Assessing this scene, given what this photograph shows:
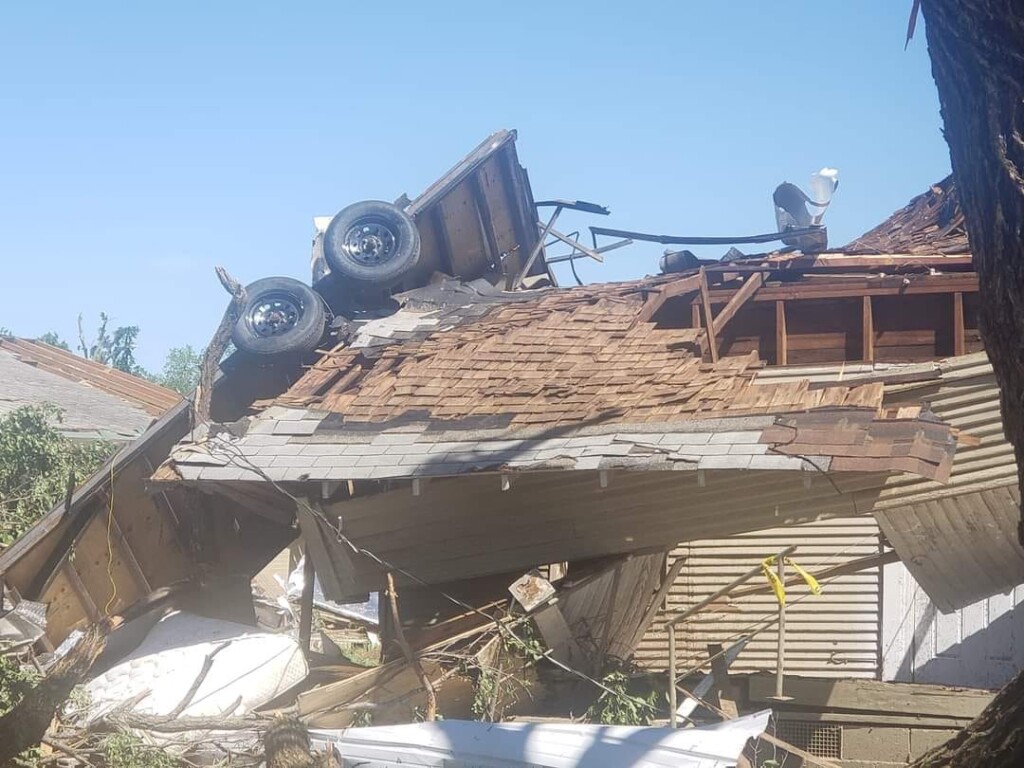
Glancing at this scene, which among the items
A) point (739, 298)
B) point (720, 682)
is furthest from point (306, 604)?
point (739, 298)

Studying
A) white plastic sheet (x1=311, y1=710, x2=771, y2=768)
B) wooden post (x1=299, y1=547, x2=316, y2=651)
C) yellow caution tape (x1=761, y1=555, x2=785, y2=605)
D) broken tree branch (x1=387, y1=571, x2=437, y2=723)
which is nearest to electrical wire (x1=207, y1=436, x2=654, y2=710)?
broken tree branch (x1=387, y1=571, x2=437, y2=723)

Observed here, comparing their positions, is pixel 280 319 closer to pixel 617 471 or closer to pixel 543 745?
pixel 617 471

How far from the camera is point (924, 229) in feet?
42.2

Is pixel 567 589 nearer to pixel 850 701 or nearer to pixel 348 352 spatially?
pixel 850 701

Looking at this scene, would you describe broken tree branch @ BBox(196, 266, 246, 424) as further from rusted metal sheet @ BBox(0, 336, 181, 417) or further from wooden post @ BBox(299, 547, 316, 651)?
rusted metal sheet @ BBox(0, 336, 181, 417)

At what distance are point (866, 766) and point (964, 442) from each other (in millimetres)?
3599

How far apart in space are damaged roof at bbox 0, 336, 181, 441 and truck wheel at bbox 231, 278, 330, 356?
3.56 m

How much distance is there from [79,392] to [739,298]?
12.9 m

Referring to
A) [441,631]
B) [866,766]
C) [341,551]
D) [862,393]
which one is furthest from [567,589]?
[866,766]

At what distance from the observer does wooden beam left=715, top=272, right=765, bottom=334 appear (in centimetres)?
1041

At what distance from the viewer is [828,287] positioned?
1045 cm

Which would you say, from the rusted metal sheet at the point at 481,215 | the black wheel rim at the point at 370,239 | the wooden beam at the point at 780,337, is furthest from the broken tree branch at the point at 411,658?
the rusted metal sheet at the point at 481,215

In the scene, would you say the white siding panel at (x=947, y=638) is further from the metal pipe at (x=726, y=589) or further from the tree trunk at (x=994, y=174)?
the tree trunk at (x=994, y=174)

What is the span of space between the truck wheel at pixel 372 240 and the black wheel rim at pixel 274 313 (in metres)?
0.98
